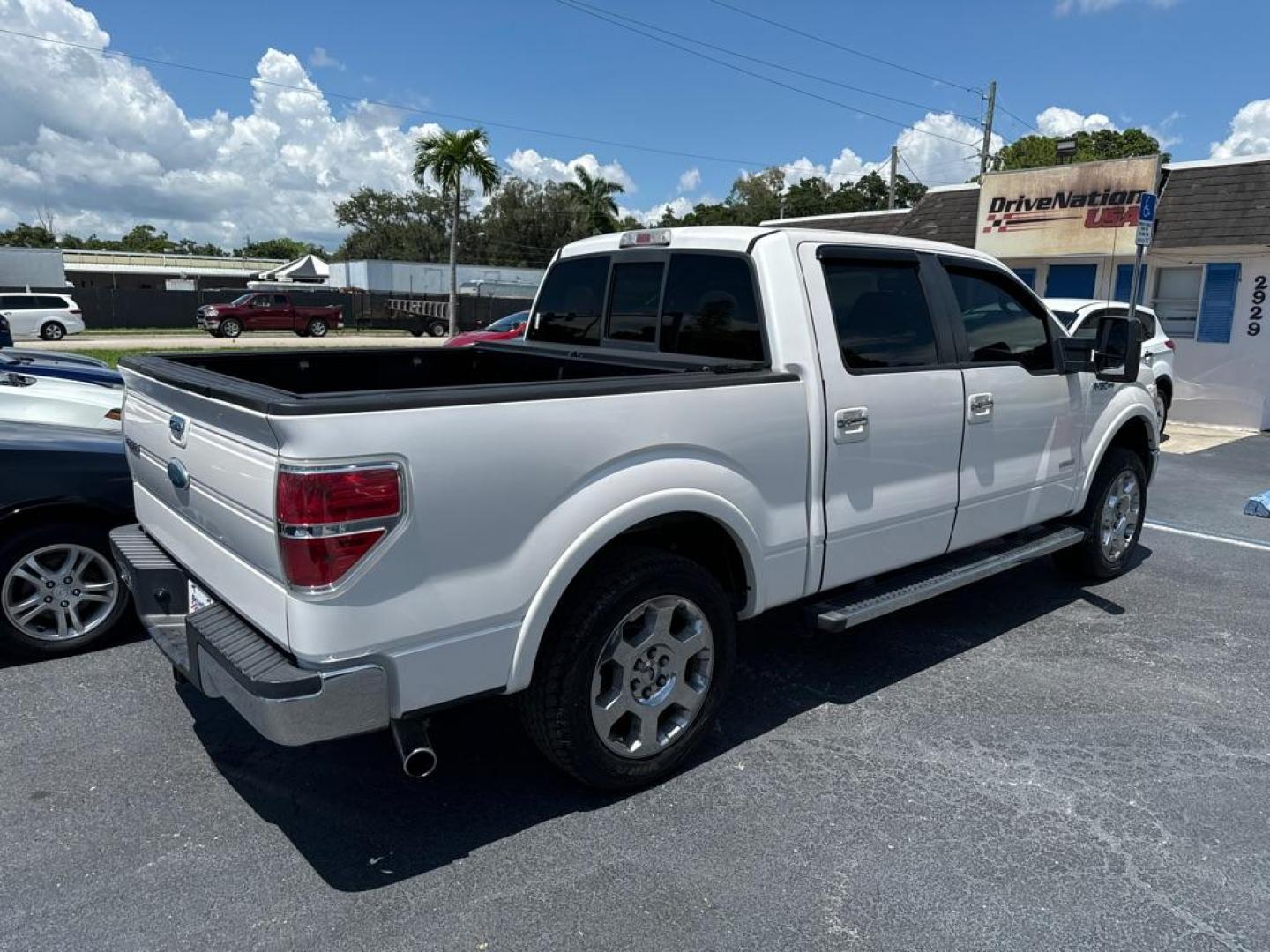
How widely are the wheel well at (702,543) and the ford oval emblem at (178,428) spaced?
4.89 ft

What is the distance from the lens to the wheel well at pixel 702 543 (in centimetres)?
332

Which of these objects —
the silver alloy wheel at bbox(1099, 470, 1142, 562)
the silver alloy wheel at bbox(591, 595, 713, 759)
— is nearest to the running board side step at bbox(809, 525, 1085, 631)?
the silver alloy wheel at bbox(1099, 470, 1142, 562)

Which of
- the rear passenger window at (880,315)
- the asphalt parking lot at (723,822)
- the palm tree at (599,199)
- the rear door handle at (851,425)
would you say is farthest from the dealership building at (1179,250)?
the palm tree at (599,199)

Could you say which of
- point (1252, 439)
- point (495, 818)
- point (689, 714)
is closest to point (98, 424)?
point (495, 818)

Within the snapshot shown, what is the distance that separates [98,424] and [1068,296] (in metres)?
14.8

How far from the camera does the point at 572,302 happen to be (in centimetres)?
489

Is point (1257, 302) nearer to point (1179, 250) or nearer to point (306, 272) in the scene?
point (1179, 250)

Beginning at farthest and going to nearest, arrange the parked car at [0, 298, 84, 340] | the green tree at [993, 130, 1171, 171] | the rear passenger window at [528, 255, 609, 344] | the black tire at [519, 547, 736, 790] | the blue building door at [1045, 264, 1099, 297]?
the green tree at [993, 130, 1171, 171] < the parked car at [0, 298, 84, 340] < the blue building door at [1045, 264, 1099, 297] < the rear passenger window at [528, 255, 609, 344] < the black tire at [519, 547, 736, 790]

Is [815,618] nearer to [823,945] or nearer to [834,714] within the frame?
[834,714]

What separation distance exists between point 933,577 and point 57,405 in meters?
4.70

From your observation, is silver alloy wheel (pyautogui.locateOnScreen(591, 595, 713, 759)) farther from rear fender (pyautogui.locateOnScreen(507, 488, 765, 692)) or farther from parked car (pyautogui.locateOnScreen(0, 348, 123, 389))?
parked car (pyautogui.locateOnScreen(0, 348, 123, 389))

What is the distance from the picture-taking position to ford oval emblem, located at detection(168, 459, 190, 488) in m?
3.10

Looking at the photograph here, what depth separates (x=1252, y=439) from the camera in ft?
41.2

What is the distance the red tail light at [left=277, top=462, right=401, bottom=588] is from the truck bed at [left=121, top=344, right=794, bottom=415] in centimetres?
17
